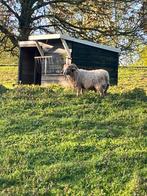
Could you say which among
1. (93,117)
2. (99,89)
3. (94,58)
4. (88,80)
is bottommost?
(93,117)

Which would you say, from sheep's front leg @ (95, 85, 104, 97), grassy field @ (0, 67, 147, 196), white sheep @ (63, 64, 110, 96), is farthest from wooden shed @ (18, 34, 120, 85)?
grassy field @ (0, 67, 147, 196)

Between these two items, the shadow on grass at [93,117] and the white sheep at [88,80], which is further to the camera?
the white sheep at [88,80]

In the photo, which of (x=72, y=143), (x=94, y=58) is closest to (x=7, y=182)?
(x=72, y=143)

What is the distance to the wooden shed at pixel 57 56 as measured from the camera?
1488cm

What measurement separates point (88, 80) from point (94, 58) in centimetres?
324

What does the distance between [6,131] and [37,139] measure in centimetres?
81

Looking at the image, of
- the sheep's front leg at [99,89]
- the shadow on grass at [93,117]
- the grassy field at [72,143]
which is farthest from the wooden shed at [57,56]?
the shadow on grass at [93,117]

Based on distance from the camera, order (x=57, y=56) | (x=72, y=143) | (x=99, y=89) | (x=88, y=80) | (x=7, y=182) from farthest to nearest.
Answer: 1. (x=57, y=56)
2. (x=88, y=80)
3. (x=99, y=89)
4. (x=72, y=143)
5. (x=7, y=182)

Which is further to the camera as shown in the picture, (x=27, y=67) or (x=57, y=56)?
(x=27, y=67)

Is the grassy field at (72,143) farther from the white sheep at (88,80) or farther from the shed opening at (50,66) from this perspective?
the shed opening at (50,66)

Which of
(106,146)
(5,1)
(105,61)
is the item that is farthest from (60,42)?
(106,146)

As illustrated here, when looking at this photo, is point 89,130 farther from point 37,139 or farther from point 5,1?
point 5,1

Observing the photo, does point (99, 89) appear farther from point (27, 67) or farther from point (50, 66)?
point (27, 67)

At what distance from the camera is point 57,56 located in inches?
598
